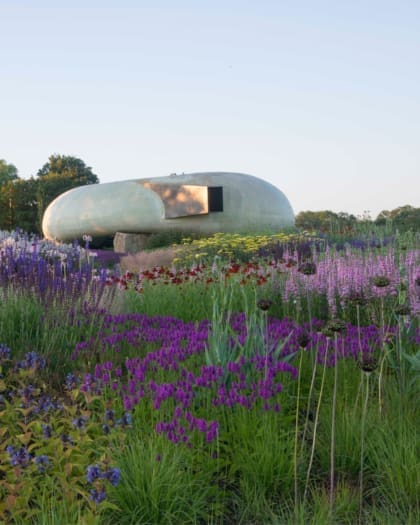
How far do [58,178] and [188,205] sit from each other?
79.7 feet

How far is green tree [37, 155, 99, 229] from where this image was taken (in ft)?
145

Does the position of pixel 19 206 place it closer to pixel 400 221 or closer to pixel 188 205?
pixel 188 205

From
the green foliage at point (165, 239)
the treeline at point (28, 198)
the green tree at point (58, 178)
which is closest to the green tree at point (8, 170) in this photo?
the green tree at point (58, 178)

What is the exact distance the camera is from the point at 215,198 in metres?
26.6

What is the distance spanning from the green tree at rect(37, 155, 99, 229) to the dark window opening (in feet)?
56.0

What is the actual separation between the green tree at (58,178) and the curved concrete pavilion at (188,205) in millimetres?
12053

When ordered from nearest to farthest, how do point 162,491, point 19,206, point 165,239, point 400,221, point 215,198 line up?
point 162,491 → point 165,239 → point 215,198 → point 400,221 → point 19,206

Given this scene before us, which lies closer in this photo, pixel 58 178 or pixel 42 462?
pixel 42 462

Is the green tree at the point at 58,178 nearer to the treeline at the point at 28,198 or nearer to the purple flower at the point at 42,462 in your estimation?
the treeline at the point at 28,198

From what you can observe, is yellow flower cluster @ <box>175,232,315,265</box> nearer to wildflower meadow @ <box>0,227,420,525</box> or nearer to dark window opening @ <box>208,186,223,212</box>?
dark window opening @ <box>208,186,223,212</box>

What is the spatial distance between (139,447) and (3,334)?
3083 millimetres

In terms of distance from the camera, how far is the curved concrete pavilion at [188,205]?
88.1 feet

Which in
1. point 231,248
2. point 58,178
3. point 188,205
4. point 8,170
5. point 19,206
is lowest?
point 231,248

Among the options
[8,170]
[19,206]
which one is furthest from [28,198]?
[8,170]
